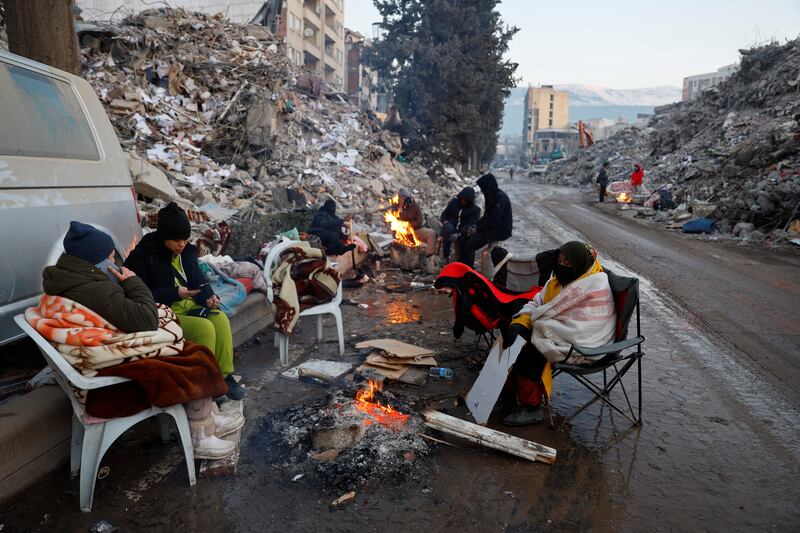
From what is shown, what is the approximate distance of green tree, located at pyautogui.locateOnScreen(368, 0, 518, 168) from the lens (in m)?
23.4

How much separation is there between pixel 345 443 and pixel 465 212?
6199mm

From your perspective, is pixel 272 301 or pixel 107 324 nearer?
pixel 107 324

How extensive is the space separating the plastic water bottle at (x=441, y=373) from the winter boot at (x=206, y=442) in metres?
2.11

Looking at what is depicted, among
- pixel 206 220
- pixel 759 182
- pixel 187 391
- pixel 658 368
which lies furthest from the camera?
pixel 759 182

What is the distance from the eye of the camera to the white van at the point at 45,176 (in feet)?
10.0

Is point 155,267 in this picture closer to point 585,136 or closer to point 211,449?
point 211,449

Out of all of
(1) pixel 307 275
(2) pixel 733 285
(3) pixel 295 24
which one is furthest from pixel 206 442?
(3) pixel 295 24

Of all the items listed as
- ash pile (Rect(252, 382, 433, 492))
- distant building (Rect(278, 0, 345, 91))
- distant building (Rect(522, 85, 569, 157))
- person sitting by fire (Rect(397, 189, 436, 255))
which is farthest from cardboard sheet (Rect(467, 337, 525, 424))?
distant building (Rect(522, 85, 569, 157))

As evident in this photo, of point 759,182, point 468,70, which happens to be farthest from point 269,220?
point 468,70

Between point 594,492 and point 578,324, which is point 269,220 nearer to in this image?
point 578,324

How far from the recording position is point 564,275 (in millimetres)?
3871

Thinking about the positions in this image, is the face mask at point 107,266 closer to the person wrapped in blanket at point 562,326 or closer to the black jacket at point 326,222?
the person wrapped in blanket at point 562,326

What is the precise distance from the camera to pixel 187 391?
281 cm

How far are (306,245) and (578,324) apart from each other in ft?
9.82
